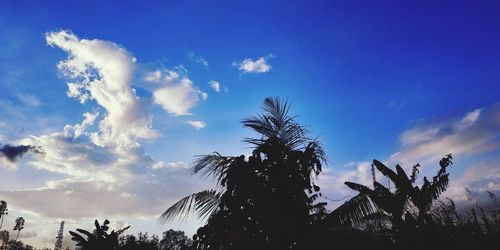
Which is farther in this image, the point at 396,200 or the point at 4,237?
the point at 4,237

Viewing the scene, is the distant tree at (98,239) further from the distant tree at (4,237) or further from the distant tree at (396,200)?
the distant tree at (4,237)

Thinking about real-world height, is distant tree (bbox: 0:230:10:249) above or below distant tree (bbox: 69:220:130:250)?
above

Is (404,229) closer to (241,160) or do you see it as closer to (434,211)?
(434,211)

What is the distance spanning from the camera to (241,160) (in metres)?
8.28

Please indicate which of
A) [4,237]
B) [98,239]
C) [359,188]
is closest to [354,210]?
[359,188]

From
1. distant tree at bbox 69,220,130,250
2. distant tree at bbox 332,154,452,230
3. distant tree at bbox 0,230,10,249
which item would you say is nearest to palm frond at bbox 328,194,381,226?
distant tree at bbox 332,154,452,230

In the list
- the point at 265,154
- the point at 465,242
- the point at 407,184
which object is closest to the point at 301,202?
the point at 265,154

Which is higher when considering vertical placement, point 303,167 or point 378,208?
point 303,167

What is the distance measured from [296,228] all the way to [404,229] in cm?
275

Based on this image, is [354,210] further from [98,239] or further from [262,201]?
[98,239]

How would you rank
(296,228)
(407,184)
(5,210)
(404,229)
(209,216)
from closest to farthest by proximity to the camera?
(296,228), (404,229), (209,216), (407,184), (5,210)

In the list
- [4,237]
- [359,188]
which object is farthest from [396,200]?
[4,237]

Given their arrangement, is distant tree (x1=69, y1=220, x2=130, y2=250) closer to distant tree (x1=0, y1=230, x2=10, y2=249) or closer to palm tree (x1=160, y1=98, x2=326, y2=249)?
palm tree (x1=160, y1=98, x2=326, y2=249)

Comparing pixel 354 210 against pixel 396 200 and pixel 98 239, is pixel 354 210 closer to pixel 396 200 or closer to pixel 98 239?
pixel 396 200
